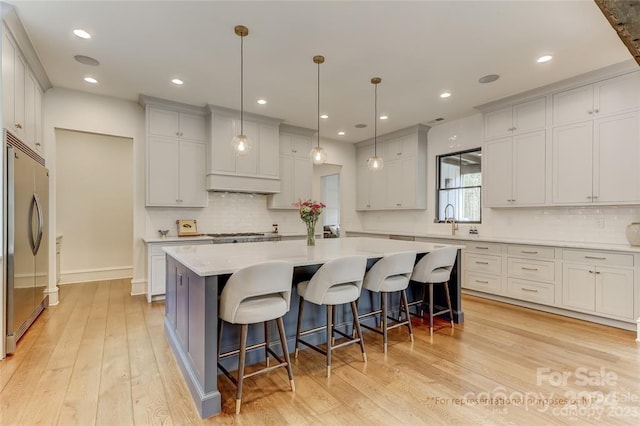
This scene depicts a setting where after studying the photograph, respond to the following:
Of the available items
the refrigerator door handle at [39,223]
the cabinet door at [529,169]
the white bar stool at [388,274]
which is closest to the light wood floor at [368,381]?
the white bar stool at [388,274]

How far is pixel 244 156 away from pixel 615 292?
5.03m

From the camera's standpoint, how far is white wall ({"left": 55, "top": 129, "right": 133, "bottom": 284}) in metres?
5.70

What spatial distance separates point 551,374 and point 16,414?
363 cm

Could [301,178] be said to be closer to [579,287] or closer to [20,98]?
[20,98]

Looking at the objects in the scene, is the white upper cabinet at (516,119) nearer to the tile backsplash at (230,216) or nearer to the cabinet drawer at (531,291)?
the cabinet drawer at (531,291)

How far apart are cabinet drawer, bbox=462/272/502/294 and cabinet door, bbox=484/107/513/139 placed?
6.67 ft

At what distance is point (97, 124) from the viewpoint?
4473 millimetres

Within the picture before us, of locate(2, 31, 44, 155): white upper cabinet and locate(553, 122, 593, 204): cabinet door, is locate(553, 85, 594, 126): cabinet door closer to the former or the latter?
locate(553, 122, 593, 204): cabinet door

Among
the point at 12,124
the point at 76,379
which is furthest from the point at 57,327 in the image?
the point at 12,124

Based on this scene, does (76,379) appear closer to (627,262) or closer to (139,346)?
(139,346)

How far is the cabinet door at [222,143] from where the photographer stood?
16.2 feet

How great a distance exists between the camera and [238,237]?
5074mm

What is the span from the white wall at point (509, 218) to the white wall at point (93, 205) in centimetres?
516

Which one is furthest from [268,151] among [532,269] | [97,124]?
[532,269]
